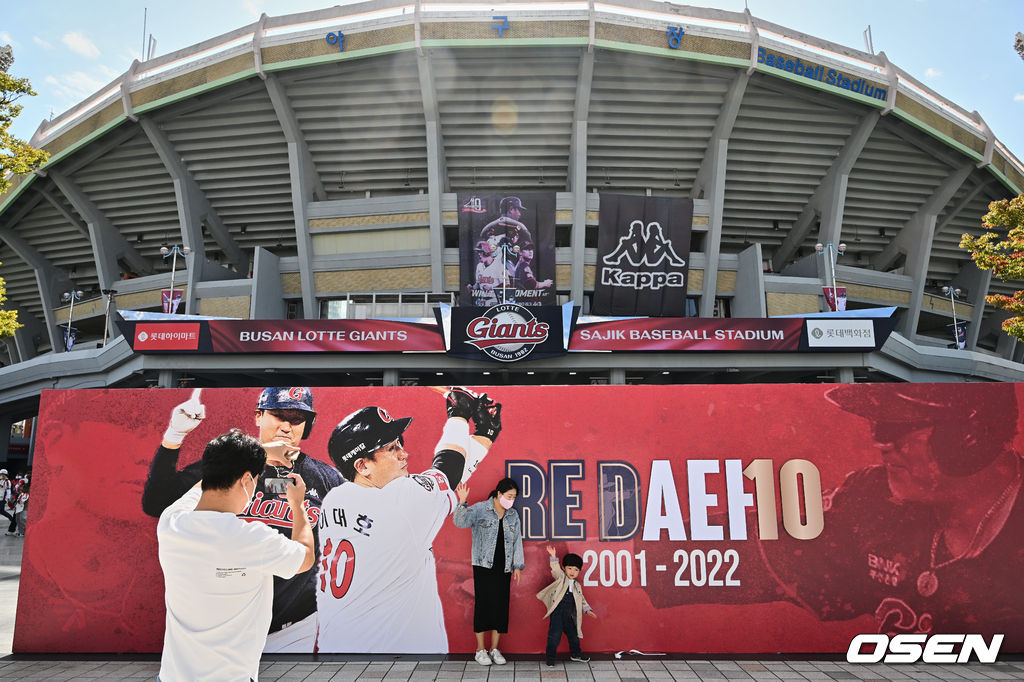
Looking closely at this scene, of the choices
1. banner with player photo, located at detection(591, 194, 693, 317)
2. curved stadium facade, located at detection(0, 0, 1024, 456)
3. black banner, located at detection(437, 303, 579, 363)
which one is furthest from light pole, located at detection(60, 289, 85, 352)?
banner with player photo, located at detection(591, 194, 693, 317)

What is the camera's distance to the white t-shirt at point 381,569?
6.14 m

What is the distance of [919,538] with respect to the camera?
624 cm

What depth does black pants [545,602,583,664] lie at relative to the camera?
5844 mm

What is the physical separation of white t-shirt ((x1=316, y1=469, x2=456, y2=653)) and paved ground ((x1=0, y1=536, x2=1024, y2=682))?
22 centimetres

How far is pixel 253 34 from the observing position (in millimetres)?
23391

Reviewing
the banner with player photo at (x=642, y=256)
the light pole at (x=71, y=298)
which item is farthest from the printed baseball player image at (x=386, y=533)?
the light pole at (x=71, y=298)

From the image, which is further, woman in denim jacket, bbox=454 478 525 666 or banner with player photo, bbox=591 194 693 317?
banner with player photo, bbox=591 194 693 317

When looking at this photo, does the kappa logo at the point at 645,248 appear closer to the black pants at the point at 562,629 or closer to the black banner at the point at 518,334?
the black banner at the point at 518,334

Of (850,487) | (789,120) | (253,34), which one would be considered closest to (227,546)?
(850,487)

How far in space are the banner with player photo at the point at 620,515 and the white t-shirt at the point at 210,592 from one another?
351 centimetres

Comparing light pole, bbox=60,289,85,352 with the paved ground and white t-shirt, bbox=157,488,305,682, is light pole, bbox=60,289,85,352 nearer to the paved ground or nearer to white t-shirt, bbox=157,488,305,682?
the paved ground

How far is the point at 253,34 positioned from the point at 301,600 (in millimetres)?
25031

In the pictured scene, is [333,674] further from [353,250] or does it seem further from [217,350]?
[353,250]

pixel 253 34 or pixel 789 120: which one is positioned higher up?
pixel 253 34
